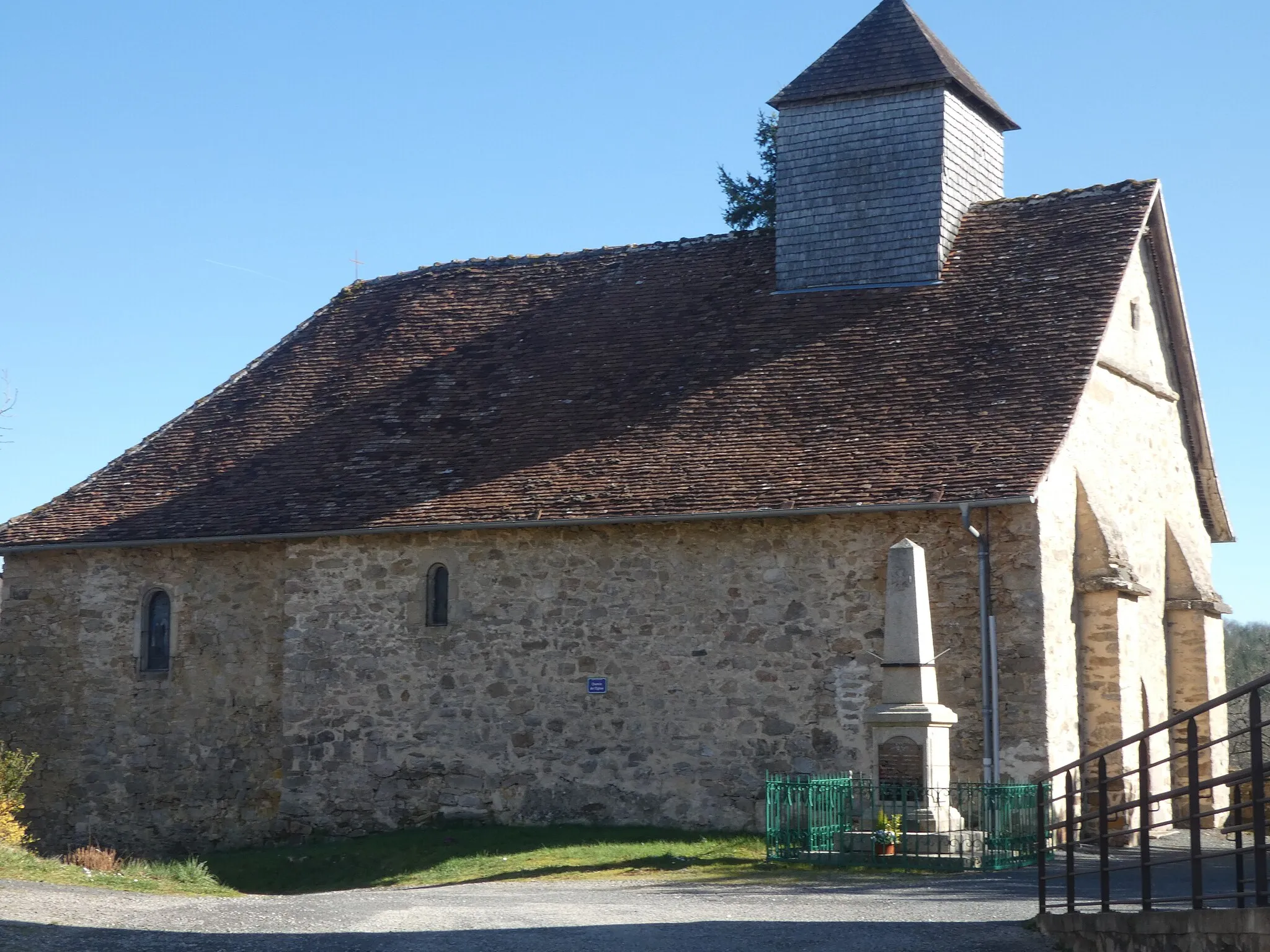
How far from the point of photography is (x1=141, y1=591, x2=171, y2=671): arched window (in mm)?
20984

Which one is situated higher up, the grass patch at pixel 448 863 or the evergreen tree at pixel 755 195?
the evergreen tree at pixel 755 195

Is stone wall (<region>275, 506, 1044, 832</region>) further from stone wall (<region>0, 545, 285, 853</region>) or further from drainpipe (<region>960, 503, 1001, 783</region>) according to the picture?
stone wall (<region>0, 545, 285, 853</region>)

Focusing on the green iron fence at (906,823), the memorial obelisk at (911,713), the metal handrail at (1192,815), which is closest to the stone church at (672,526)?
the green iron fence at (906,823)

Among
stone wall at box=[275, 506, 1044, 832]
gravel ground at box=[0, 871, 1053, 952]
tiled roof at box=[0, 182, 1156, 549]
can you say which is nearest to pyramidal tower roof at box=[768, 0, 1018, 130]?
tiled roof at box=[0, 182, 1156, 549]

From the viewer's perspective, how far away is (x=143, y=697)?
20844 millimetres

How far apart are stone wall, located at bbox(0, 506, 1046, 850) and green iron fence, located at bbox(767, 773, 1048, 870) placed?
120cm

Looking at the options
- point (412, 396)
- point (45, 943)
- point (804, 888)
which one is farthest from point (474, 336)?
point (45, 943)

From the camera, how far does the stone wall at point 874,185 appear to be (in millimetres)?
21328

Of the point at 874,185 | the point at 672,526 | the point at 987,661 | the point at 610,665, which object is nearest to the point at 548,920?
the point at 987,661

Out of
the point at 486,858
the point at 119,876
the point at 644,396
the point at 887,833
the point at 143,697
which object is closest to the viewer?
the point at 119,876

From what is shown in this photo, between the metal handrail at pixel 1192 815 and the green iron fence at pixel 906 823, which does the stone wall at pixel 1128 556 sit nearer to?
the green iron fence at pixel 906 823

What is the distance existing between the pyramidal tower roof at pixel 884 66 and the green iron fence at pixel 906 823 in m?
10.9

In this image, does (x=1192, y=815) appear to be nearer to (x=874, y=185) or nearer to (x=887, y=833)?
(x=887, y=833)

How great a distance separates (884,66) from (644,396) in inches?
259
